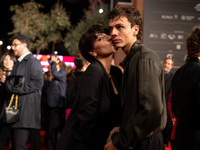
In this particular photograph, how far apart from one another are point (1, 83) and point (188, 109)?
3.07m

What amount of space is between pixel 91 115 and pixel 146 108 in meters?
0.57

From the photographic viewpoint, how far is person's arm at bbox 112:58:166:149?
4.30ft

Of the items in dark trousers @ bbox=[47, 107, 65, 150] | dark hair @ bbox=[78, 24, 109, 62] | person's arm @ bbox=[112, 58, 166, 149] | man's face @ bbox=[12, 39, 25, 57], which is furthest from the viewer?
dark trousers @ bbox=[47, 107, 65, 150]

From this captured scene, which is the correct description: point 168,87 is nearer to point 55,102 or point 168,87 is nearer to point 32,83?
point 55,102

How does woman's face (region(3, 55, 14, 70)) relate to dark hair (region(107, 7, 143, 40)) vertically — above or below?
below

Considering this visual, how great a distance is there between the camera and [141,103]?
1.33 meters

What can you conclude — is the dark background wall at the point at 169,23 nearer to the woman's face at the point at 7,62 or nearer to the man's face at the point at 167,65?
the man's face at the point at 167,65

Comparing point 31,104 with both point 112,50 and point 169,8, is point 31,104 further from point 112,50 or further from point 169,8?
point 169,8

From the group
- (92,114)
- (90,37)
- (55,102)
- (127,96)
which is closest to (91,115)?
(92,114)

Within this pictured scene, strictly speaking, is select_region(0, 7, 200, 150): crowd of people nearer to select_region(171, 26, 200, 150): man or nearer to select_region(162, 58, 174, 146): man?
select_region(171, 26, 200, 150): man

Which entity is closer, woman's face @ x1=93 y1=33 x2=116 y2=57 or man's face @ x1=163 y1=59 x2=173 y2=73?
woman's face @ x1=93 y1=33 x2=116 y2=57

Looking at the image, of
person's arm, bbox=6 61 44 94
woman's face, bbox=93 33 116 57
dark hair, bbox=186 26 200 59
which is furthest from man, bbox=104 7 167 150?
person's arm, bbox=6 61 44 94

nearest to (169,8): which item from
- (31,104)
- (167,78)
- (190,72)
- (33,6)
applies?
(167,78)

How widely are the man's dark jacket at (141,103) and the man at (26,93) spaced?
7.62ft
